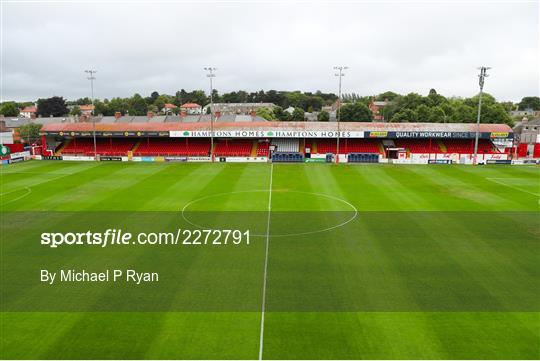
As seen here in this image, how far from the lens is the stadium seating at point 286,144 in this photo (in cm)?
6688

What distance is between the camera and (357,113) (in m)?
124

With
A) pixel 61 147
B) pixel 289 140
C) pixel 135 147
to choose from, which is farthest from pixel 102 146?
pixel 289 140

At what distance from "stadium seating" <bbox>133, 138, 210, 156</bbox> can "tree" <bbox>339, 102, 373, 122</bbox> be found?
66.5 meters

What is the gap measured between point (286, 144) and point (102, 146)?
101 feet

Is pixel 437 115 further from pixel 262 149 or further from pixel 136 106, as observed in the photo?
pixel 136 106

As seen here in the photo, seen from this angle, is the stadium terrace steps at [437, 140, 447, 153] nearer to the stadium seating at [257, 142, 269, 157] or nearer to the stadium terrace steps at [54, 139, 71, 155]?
the stadium seating at [257, 142, 269, 157]

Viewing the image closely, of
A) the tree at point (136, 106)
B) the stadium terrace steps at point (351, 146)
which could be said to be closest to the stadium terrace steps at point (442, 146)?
the stadium terrace steps at point (351, 146)

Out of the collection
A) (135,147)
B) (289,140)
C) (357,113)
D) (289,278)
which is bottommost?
(289,278)

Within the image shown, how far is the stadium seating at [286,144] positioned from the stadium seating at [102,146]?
2424 cm

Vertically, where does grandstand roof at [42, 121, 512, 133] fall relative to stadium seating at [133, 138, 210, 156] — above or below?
above

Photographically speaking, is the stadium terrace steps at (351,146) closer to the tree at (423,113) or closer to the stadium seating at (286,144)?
the stadium seating at (286,144)

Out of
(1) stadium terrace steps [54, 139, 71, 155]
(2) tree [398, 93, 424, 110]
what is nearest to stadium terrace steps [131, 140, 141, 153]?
(1) stadium terrace steps [54, 139, 71, 155]

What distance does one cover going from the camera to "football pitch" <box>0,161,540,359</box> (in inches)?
571

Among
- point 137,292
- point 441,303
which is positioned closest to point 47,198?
point 137,292
